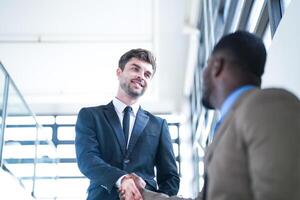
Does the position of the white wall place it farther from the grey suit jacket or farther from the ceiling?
the ceiling

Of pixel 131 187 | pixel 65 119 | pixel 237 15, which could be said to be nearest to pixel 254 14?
pixel 237 15

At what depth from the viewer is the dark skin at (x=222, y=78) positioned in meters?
1.49

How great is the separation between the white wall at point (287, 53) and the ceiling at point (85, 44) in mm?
4263

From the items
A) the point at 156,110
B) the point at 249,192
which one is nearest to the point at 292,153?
the point at 249,192

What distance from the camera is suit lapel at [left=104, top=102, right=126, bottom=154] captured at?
218cm

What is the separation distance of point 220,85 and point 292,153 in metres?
0.38

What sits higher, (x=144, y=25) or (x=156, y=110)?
(x=144, y=25)

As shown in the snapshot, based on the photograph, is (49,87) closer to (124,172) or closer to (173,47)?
(173,47)

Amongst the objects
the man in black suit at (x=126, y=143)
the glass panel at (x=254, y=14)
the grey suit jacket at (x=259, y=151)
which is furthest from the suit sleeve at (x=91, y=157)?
the glass panel at (x=254, y=14)

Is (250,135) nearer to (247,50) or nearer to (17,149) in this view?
(247,50)

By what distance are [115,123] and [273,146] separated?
3.67 feet

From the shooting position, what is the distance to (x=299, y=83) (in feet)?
7.88

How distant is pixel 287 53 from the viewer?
2582 mm

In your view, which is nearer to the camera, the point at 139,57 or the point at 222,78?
the point at 222,78
